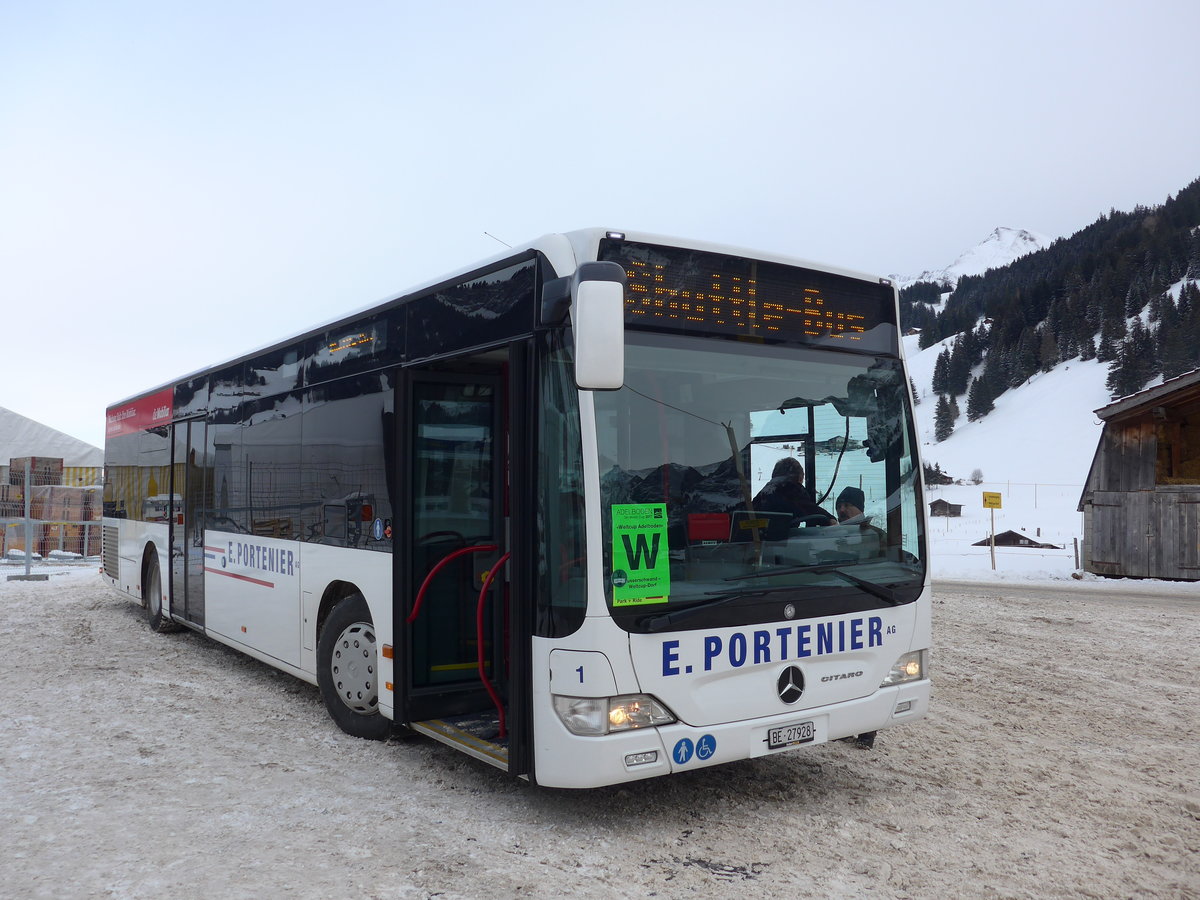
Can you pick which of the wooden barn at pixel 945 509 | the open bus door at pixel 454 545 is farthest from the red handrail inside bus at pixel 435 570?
the wooden barn at pixel 945 509

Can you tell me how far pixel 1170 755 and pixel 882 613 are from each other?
2.56m

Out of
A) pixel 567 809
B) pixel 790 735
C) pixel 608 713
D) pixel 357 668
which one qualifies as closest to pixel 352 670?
pixel 357 668

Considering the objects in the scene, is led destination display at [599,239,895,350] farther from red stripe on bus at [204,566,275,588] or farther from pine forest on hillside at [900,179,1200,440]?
→ pine forest on hillside at [900,179,1200,440]

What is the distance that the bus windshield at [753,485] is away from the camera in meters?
4.30

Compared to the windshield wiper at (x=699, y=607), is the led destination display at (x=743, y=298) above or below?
above

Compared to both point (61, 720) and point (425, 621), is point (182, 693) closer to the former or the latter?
point (61, 720)

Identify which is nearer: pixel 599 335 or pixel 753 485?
pixel 599 335

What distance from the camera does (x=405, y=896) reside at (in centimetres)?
375

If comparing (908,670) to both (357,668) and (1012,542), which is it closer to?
(357,668)

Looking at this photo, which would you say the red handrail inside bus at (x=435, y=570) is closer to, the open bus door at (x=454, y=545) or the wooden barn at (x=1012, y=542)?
the open bus door at (x=454, y=545)

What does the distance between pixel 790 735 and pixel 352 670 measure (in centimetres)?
286

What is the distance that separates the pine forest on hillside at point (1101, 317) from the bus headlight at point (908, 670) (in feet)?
302

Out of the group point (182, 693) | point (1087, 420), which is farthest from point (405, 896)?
point (1087, 420)

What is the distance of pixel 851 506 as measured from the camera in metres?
5.00
